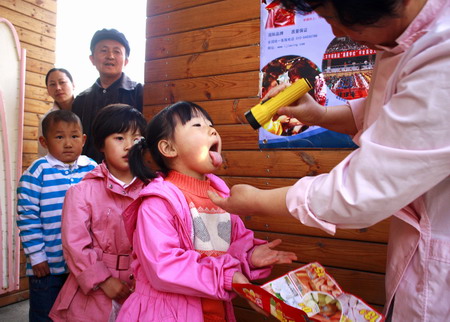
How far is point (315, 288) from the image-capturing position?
112 centimetres

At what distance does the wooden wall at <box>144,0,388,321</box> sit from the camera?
204 centimetres

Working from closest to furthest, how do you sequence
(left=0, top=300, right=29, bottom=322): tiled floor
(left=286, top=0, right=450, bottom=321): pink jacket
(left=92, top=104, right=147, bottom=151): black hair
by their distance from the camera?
(left=286, top=0, right=450, bottom=321): pink jacket
(left=92, top=104, right=147, bottom=151): black hair
(left=0, top=300, right=29, bottom=322): tiled floor

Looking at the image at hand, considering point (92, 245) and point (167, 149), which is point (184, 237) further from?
point (92, 245)

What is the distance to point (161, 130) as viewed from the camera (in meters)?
1.54

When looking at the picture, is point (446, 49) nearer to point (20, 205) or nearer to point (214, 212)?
point (214, 212)

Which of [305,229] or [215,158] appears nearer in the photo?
[215,158]

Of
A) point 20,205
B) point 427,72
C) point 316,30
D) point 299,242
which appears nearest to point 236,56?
point 316,30

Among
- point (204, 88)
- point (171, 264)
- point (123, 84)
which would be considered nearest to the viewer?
point (171, 264)

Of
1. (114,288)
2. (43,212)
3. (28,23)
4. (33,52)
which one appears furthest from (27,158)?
(114,288)

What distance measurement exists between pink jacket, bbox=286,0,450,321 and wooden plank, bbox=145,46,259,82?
5.15 ft

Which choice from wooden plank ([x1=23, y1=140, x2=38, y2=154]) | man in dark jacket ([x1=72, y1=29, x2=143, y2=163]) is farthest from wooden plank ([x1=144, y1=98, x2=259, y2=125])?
wooden plank ([x1=23, y1=140, x2=38, y2=154])

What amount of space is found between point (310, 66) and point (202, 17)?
96cm

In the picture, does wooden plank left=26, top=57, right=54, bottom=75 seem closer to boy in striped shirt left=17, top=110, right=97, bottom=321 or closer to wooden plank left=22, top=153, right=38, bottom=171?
wooden plank left=22, top=153, right=38, bottom=171

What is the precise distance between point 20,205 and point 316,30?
2072 mm
